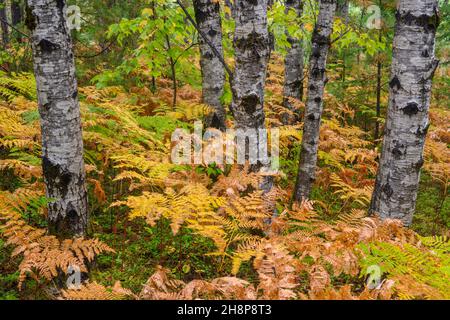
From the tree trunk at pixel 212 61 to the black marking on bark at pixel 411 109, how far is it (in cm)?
382

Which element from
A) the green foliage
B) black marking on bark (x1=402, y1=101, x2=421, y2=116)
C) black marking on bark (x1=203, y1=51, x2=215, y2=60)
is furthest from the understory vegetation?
black marking on bark (x1=402, y1=101, x2=421, y2=116)

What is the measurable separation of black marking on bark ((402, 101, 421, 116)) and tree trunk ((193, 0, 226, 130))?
3.82 m

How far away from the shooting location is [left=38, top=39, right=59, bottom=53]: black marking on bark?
356cm

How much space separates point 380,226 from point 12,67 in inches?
336

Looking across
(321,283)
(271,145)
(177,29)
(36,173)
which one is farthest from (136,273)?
(177,29)

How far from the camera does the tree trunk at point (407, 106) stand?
11.8 ft

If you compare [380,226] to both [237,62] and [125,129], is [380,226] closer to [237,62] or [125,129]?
[237,62]

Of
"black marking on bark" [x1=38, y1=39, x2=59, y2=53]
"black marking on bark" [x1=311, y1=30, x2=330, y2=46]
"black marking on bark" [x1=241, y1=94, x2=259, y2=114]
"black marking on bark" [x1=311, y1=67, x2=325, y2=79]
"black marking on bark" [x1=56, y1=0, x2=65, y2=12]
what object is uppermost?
"black marking on bark" [x1=311, y1=30, x2=330, y2=46]

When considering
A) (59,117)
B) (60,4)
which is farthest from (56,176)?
(60,4)

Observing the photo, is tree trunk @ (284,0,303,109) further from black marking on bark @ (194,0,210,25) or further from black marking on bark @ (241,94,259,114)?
black marking on bark @ (241,94,259,114)

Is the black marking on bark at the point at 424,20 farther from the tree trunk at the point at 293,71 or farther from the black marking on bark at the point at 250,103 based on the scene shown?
the tree trunk at the point at 293,71

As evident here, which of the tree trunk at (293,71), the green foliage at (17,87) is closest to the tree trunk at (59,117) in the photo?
the green foliage at (17,87)

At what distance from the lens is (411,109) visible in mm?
3738

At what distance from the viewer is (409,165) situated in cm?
390
